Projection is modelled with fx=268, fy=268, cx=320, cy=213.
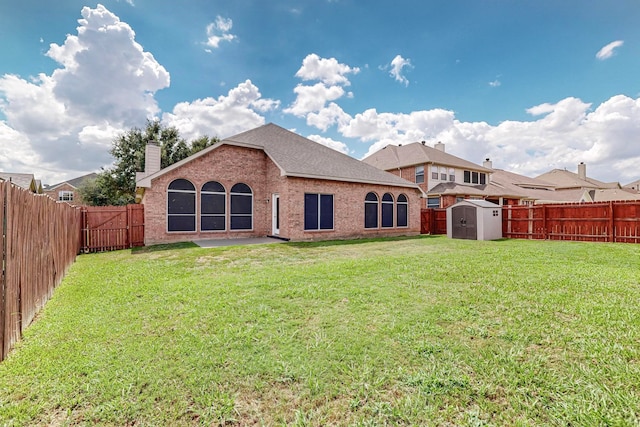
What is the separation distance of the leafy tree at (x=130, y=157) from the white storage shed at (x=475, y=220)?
26.7 m

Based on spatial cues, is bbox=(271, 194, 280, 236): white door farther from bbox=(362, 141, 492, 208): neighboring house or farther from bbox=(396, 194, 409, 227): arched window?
bbox=(362, 141, 492, 208): neighboring house

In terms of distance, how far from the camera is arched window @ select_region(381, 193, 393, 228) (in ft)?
53.6

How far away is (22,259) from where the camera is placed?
3.58m

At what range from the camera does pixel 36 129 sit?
14.0 m

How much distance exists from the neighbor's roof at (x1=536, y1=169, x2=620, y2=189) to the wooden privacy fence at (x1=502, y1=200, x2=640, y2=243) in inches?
1088

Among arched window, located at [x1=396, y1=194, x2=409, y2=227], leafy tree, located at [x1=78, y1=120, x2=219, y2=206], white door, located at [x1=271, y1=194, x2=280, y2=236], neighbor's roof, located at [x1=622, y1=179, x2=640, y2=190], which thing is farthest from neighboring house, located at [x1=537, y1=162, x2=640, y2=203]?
leafy tree, located at [x1=78, y1=120, x2=219, y2=206]

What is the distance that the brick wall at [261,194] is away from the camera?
12367mm

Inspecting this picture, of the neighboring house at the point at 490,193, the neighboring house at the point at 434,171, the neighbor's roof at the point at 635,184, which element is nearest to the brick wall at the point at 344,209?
the neighboring house at the point at 490,193

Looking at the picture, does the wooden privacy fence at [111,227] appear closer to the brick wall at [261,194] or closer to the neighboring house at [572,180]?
the brick wall at [261,194]

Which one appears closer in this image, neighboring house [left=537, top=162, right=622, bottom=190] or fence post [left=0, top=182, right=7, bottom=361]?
fence post [left=0, top=182, right=7, bottom=361]

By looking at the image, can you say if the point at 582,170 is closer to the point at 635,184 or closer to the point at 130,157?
the point at 635,184

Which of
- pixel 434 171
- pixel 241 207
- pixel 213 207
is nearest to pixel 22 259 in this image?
pixel 213 207

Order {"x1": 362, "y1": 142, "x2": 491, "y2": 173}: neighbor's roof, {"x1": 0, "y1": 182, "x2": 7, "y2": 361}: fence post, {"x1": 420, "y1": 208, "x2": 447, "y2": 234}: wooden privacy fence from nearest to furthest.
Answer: {"x1": 0, "y1": 182, "x2": 7, "y2": 361}: fence post, {"x1": 420, "y1": 208, "x2": 447, "y2": 234}: wooden privacy fence, {"x1": 362, "y1": 142, "x2": 491, "y2": 173}: neighbor's roof

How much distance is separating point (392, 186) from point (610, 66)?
10.6m
